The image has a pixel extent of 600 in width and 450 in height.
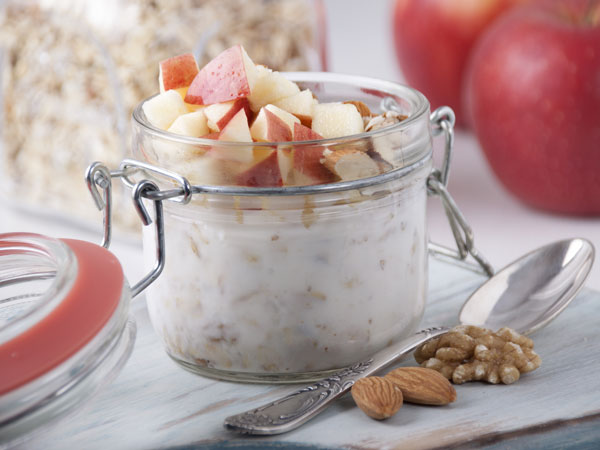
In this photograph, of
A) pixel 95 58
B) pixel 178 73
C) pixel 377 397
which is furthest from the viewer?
pixel 95 58

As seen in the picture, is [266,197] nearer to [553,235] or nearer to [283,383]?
[283,383]

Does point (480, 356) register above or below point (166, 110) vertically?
below

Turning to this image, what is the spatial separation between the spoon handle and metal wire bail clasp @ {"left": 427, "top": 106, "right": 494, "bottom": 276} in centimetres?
21

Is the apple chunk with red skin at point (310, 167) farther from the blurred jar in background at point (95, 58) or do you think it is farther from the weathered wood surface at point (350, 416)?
the blurred jar in background at point (95, 58)

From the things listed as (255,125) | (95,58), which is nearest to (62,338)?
(255,125)

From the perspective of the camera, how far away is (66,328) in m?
0.67

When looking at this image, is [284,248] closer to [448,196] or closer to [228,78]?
[228,78]

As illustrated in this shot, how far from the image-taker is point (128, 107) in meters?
1.42

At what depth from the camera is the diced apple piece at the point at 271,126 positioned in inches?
31.2

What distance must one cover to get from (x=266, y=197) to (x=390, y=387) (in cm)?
20

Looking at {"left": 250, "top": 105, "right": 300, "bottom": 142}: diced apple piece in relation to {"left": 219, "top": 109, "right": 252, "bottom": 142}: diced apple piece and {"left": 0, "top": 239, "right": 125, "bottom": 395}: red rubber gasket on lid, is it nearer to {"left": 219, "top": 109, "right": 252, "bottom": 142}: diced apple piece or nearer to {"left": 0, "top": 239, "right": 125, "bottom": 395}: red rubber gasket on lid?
{"left": 219, "top": 109, "right": 252, "bottom": 142}: diced apple piece

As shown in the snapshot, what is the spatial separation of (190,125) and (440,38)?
1201mm

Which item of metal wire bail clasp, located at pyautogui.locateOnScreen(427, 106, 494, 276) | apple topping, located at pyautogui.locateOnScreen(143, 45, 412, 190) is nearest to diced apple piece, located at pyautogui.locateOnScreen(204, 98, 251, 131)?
apple topping, located at pyautogui.locateOnScreen(143, 45, 412, 190)

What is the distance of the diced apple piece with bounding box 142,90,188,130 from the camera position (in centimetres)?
86
